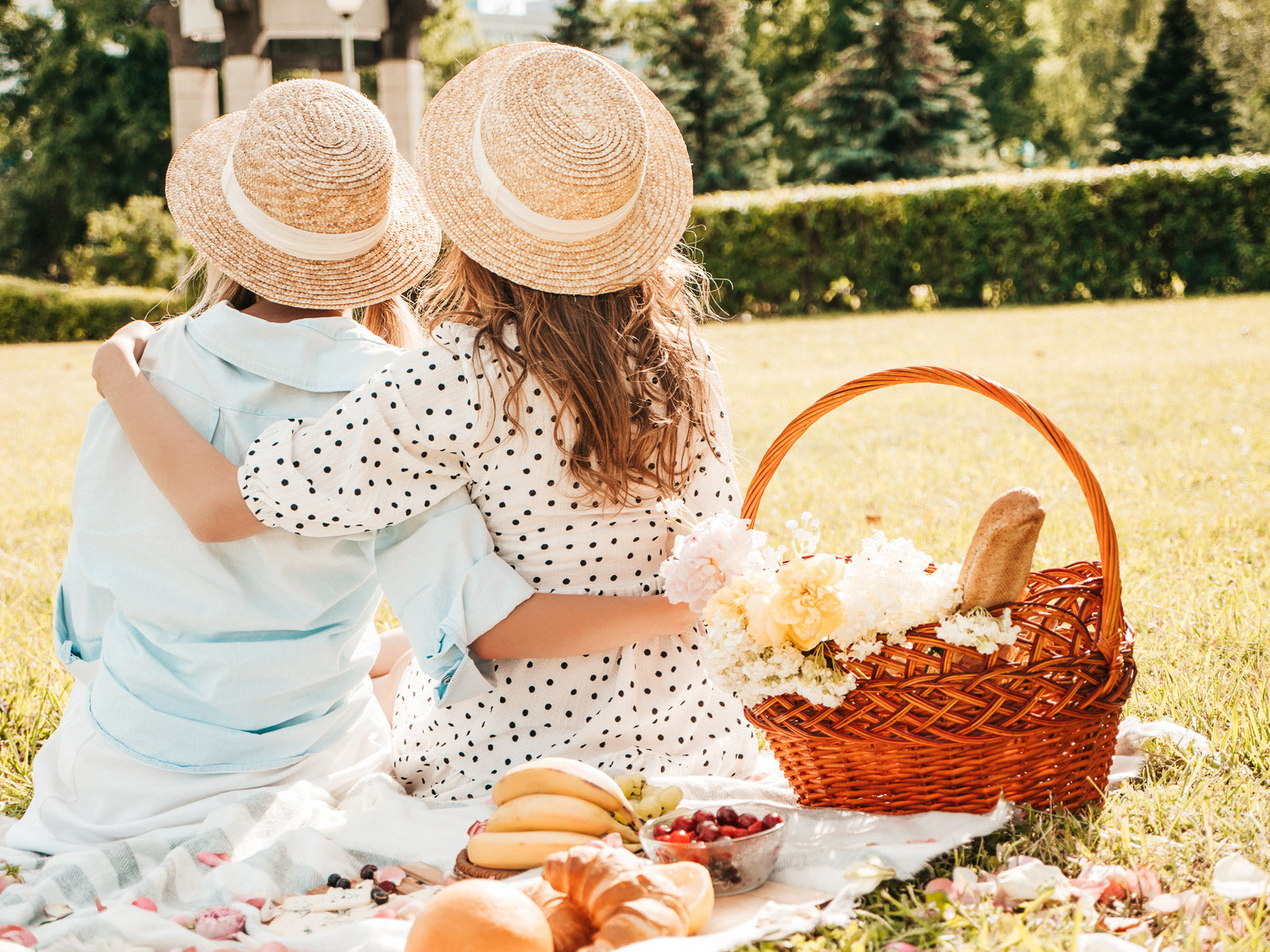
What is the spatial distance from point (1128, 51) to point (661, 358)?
3982 cm

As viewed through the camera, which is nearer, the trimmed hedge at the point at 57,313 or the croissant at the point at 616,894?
the croissant at the point at 616,894

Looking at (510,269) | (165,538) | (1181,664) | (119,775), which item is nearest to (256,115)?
(510,269)

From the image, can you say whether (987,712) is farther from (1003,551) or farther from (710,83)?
(710,83)

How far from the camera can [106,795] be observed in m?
2.40

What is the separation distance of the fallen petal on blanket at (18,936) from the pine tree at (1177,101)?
32485mm

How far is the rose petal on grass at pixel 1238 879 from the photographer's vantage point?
1.83 m

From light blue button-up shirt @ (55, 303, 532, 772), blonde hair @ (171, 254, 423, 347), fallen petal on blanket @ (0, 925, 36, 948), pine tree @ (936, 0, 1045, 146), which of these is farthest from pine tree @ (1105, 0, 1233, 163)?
fallen petal on blanket @ (0, 925, 36, 948)

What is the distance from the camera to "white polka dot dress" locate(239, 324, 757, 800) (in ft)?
7.20

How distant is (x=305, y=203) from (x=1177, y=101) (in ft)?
106

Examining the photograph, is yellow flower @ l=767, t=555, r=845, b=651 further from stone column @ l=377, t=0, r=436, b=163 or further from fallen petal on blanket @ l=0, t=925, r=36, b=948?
stone column @ l=377, t=0, r=436, b=163

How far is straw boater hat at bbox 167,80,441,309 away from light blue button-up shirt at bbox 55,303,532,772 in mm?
107

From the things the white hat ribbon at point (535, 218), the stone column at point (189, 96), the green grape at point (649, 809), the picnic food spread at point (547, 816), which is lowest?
the stone column at point (189, 96)

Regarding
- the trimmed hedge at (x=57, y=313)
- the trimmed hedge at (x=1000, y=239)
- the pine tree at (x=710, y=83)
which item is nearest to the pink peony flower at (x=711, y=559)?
the trimmed hedge at (x=1000, y=239)

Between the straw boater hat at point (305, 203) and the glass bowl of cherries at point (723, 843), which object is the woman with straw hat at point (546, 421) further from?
the glass bowl of cherries at point (723, 843)
